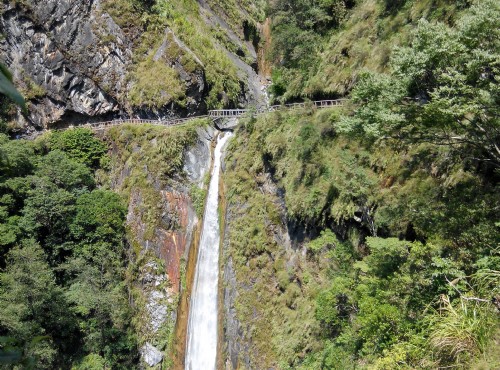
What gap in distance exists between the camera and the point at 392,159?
14.2 m

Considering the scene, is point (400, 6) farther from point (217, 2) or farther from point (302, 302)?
point (217, 2)

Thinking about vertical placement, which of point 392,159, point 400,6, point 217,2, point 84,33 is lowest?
point 392,159

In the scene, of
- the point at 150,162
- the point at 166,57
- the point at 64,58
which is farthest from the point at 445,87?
the point at 64,58

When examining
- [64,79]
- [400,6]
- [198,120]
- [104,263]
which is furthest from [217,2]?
[104,263]

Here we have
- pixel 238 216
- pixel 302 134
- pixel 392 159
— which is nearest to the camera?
pixel 392 159

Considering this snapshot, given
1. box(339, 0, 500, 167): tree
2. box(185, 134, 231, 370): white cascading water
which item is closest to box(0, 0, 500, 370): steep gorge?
box(339, 0, 500, 167): tree

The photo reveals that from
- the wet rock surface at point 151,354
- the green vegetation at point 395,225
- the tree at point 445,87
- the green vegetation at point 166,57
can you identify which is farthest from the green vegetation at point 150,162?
the tree at point 445,87

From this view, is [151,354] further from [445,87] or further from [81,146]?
[445,87]

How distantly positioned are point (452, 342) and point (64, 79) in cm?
3372

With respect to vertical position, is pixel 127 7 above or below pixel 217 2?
above

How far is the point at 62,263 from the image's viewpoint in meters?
24.4

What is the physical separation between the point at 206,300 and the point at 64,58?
77.8 feet

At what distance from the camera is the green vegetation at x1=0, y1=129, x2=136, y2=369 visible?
2072 cm

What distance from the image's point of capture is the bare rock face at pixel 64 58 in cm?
3334
